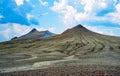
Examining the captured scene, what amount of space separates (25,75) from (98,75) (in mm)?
8386

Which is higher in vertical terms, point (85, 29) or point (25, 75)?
point (85, 29)

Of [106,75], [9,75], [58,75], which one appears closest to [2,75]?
[9,75]

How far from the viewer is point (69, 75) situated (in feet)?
109

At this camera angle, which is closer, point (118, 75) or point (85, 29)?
point (118, 75)

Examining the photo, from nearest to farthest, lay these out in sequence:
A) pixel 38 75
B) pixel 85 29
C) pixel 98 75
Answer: pixel 98 75 < pixel 38 75 < pixel 85 29

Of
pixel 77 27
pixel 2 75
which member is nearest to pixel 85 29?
pixel 77 27

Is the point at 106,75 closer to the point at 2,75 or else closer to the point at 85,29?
the point at 2,75

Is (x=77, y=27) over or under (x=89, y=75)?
over

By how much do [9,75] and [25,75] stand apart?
6.61 ft

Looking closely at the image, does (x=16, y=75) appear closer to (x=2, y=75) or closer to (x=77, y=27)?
(x=2, y=75)

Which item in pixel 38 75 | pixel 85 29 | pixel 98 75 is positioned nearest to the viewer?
pixel 98 75

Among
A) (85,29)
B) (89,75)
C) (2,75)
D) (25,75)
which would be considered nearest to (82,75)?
(89,75)

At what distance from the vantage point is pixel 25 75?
35.0 meters

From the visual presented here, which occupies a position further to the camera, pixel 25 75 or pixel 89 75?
pixel 25 75
